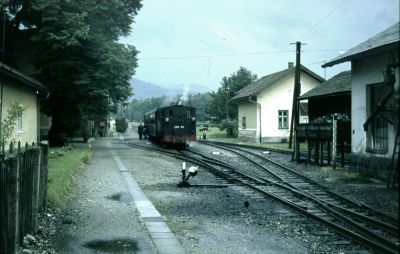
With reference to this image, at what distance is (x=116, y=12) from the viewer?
32.4 metres

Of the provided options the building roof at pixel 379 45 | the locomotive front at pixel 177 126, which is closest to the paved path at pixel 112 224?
the building roof at pixel 379 45

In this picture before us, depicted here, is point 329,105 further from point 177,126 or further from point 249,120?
point 249,120

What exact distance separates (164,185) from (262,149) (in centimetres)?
1920

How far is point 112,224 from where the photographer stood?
942cm

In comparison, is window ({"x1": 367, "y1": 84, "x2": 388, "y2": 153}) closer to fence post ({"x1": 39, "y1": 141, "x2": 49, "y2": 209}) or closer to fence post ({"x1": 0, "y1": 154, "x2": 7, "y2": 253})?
fence post ({"x1": 39, "y1": 141, "x2": 49, "y2": 209})

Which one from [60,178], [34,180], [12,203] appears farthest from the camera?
[60,178]

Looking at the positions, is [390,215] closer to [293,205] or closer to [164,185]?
[293,205]

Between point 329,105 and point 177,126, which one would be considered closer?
point 329,105

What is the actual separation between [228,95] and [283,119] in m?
17.6

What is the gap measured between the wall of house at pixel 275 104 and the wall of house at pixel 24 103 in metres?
22.8

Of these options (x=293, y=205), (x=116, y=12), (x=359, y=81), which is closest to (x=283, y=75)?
(x=116, y=12)

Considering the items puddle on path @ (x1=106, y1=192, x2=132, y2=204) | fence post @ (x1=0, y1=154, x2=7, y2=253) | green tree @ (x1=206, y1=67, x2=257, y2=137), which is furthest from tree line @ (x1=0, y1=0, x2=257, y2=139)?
green tree @ (x1=206, y1=67, x2=257, y2=137)

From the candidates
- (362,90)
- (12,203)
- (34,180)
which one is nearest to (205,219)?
(34,180)

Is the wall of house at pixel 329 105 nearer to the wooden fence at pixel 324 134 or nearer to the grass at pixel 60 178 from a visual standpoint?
the wooden fence at pixel 324 134
